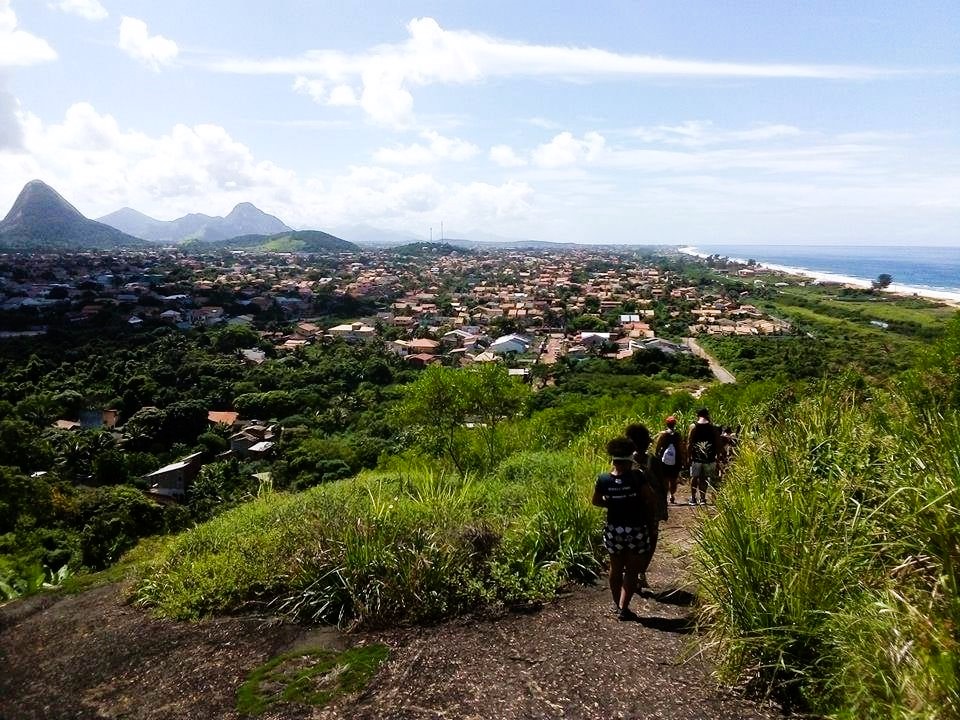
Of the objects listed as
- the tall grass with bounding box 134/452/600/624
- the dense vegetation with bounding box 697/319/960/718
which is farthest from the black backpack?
the dense vegetation with bounding box 697/319/960/718

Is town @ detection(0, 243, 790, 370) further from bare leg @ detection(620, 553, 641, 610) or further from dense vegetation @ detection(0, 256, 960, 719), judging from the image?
bare leg @ detection(620, 553, 641, 610)

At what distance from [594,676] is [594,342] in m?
45.3

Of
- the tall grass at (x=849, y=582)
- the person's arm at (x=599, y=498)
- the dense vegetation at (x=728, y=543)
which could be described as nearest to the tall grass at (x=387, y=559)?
the dense vegetation at (x=728, y=543)

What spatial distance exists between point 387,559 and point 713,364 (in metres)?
39.9

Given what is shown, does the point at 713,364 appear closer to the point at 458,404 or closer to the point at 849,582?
the point at 458,404

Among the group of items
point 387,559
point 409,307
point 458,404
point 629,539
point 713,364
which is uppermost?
point 629,539

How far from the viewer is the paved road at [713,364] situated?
3628 cm

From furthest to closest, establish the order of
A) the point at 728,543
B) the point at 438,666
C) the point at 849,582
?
1. the point at 438,666
2. the point at 728,543
3. the point at 849,582

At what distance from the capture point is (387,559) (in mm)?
3984

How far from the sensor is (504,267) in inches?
4843

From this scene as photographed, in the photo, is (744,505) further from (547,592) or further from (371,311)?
(371,311)

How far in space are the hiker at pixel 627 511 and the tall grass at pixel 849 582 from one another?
0.31 metres

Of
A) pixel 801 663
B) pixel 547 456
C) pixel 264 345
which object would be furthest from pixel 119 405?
pixel 801 663

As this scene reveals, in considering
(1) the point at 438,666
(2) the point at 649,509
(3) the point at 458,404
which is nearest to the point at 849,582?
(2) the point at 649,509
